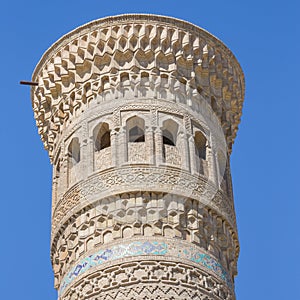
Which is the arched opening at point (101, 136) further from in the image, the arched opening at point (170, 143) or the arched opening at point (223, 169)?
the arched opening at point (223, 169)

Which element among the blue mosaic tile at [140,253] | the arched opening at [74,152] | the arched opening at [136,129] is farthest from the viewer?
the arched opening at [74,152]

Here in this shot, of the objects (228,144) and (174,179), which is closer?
(174,179)

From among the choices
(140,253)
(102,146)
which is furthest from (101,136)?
(140,253)

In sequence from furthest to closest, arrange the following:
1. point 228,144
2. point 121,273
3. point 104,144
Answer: point 228,144, point 104,144, point 121,273

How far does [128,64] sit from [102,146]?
82 cm

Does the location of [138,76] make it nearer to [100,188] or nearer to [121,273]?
[100,188]

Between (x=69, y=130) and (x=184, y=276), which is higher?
(x=69, y=130)

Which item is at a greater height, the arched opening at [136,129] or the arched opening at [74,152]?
the arched opening at [136,129]

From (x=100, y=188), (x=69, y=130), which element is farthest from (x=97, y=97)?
(x=100, y=188)

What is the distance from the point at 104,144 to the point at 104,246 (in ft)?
3.94

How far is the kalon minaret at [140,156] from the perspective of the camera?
880cm

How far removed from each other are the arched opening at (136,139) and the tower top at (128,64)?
16.0 inches

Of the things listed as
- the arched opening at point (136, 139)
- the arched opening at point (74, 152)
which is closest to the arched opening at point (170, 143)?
the arched opening at point (136, 139)

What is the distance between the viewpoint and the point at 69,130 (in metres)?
9.90
